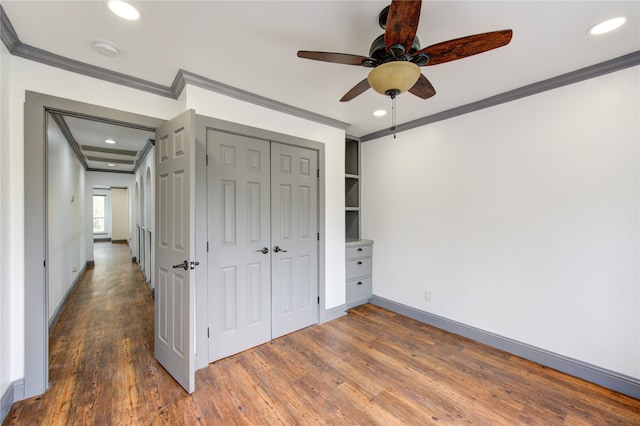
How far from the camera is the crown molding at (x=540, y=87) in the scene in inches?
80.4

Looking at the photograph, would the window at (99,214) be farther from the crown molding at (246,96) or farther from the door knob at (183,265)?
the door knob at (183,265)

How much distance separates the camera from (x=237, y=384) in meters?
2.14

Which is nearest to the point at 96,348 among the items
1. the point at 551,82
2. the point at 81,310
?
the point at 81,310

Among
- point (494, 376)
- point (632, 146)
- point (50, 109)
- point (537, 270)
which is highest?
point (50, 109)

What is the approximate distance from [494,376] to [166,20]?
Answer: 3.55m

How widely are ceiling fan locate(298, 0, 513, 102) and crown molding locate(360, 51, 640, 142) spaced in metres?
1.43

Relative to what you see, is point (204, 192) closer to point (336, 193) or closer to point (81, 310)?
point (336, 193)

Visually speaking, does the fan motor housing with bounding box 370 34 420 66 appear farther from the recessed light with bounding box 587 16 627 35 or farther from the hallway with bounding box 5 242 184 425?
the hallway with bounding box 5 242 184 425

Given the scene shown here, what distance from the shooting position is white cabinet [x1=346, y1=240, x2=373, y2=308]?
3725mm

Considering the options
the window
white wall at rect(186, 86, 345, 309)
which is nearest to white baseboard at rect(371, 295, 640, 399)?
white wall at rect(186, 86, 345, 309)

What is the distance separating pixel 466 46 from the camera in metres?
1.48

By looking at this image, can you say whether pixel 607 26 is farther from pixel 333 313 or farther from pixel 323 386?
pixel 333 313

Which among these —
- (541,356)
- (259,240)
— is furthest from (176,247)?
(541,356)

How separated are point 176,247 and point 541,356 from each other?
10.9ft
